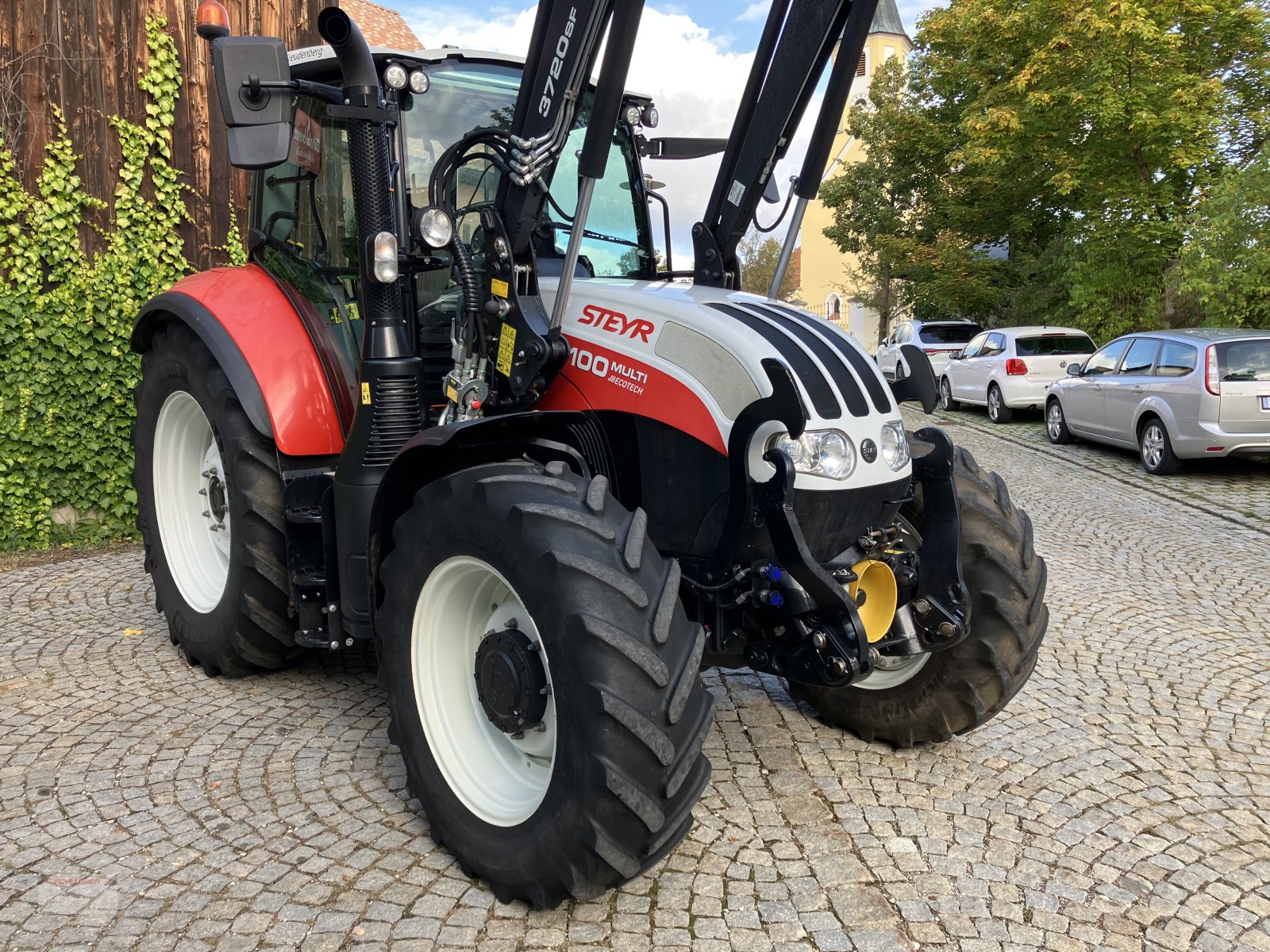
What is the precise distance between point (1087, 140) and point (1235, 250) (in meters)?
5.32

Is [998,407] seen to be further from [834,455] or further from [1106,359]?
[834,455]

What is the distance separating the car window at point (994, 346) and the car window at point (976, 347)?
0.15m

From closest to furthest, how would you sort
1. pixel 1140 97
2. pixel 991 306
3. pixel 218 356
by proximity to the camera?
pixel 218 356, pixel 1140 97, pixel 991 306

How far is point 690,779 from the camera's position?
2.74 m

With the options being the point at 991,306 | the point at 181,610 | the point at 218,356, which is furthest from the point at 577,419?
the point at 991,306

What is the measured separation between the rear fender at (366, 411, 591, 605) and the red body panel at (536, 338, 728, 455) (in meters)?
0.12

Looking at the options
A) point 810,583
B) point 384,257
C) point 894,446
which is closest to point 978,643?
point 894,446

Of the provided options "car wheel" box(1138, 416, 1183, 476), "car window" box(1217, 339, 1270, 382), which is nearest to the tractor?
"car window" box(1217, 339, 1270, 382)

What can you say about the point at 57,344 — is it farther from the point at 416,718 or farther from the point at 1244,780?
the point at 1244,780

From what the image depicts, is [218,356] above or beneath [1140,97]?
beneath

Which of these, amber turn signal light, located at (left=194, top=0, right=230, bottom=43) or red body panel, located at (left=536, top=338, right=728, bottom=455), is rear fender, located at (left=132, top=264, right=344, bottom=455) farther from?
amber turn signal light, located at (left=194, top=0, right=230, bottom=43)

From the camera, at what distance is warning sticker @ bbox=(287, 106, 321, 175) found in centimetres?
411

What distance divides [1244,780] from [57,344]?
7.17m

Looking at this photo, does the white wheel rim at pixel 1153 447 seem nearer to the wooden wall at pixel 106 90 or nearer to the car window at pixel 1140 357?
the car window at pixel 1140 357
